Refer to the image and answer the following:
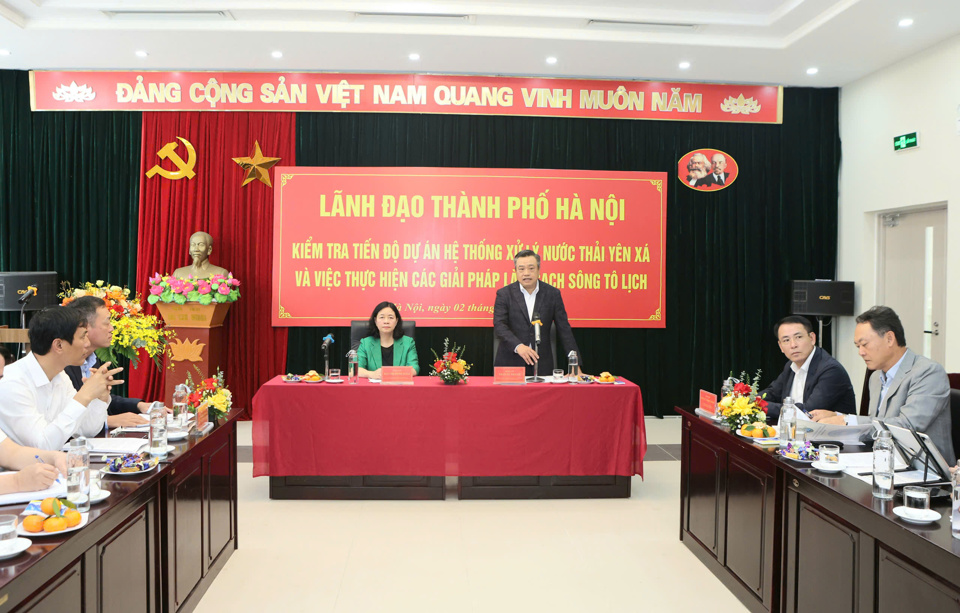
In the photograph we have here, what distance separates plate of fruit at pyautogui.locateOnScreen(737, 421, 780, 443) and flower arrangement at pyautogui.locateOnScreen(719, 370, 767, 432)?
0.04 metres

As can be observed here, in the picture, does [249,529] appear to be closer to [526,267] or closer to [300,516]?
[300,516]

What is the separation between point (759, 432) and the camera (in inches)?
108

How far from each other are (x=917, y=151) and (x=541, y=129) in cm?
314

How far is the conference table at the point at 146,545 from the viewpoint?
158 centimetres

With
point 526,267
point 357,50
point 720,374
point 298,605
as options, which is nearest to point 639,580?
point 298,605

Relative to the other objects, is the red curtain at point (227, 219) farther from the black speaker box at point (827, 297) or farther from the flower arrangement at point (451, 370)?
the black speaker box at point (827, 297)

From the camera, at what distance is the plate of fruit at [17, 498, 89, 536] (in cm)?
164

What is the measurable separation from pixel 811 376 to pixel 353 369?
2.56m

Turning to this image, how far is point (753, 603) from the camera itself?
8.75ft

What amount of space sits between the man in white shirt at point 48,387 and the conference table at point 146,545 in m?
0.18

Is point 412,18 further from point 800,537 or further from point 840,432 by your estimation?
point 800,537

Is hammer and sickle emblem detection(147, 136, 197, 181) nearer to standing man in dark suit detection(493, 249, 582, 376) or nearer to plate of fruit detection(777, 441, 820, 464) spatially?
standing man in dark suit detection(493, 249, 582, 376)

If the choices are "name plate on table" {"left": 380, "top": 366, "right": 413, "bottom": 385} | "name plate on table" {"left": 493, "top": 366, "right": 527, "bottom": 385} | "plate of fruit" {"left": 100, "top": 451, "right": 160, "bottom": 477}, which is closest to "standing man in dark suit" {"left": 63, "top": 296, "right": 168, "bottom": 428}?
"plate of fruit" {"left": 100, "top": 451, "right": 160, "bottom": 477}

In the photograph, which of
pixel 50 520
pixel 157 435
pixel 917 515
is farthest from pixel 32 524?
pixel 917 515
